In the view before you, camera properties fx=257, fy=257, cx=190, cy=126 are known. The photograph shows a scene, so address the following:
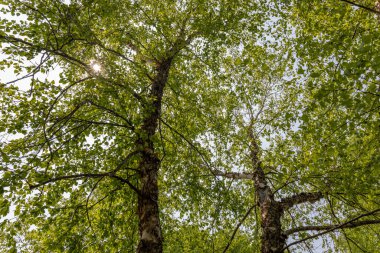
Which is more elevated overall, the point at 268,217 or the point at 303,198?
the point at 303,198

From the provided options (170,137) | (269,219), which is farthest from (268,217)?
(170,137)

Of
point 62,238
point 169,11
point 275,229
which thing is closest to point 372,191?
point 275,229

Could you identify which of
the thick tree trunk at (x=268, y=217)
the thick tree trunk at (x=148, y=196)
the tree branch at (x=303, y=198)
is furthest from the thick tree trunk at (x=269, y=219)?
the thick tree trunk at (x=148, y=196)

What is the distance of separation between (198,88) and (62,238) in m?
6.83

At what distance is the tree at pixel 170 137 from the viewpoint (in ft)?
16.4

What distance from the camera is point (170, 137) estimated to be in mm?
9141

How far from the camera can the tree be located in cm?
499

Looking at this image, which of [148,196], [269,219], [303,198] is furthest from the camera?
[303,198]

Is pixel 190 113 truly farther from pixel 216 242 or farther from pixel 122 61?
pixel 216 242

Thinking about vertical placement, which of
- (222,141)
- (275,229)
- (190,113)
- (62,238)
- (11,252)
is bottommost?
(11,252)

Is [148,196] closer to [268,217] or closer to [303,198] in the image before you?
[268,217]

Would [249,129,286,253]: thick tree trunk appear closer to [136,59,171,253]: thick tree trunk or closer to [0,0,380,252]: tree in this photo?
[0,0,380,252]: tree

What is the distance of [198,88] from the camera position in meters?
10.1

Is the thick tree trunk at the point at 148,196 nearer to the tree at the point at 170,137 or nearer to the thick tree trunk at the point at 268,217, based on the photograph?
the tree at the point at 170,137
